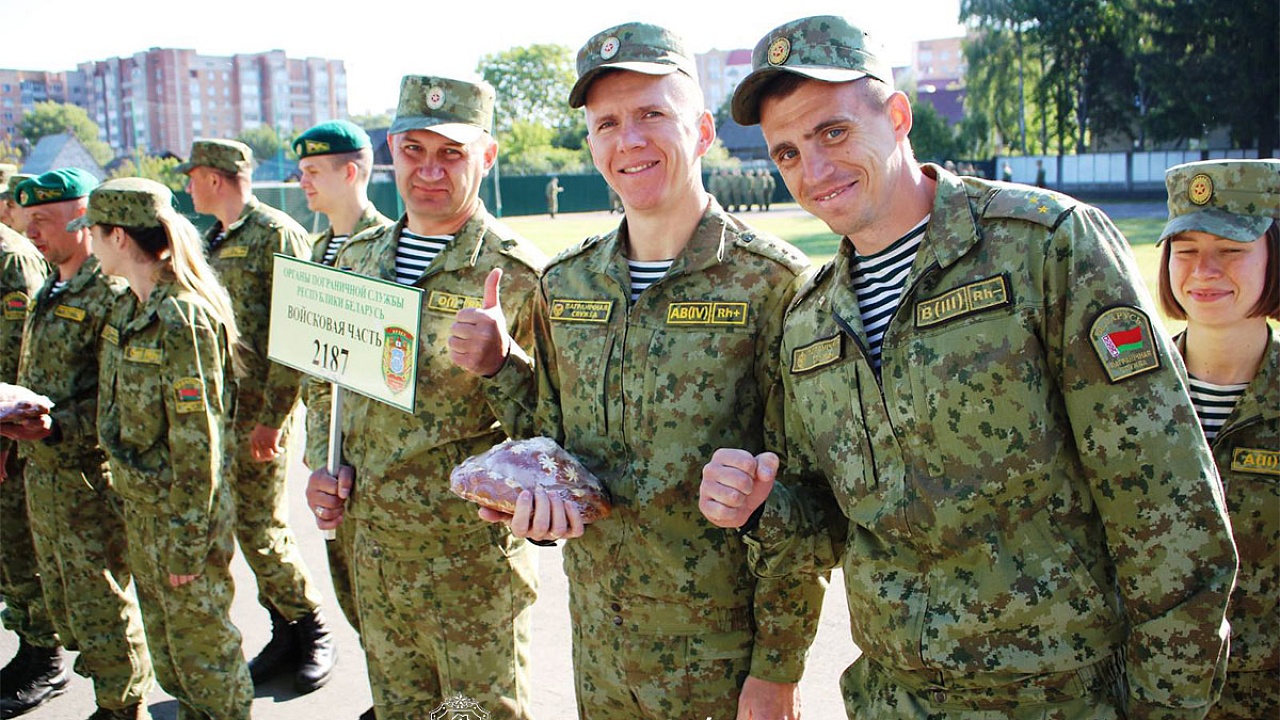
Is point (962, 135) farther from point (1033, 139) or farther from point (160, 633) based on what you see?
point (160, 633)

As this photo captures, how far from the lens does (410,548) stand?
3.48 m

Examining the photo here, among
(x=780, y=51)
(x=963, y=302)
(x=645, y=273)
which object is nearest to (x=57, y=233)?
(x=645, y=273)

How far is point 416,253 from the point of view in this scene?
3.73 metres

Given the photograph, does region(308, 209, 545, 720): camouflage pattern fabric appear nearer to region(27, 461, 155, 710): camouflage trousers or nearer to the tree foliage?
region(27, 461, 155, 710): camouflage trousers

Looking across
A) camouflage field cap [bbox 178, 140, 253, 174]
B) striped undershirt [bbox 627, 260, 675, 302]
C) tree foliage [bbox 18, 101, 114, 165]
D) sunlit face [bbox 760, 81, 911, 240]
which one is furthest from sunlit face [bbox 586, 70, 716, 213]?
tree foliage [bbox 18, 101, 114, 165]

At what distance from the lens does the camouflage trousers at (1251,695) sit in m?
2.80

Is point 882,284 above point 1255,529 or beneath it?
above

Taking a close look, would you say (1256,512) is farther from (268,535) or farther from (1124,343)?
(268,535)

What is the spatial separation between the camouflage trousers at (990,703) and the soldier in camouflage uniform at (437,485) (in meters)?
1.59

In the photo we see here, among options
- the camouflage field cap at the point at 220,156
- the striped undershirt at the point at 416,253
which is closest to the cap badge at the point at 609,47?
the striped undershirt at the point at 416,253

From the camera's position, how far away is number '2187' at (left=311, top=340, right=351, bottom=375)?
3.34m

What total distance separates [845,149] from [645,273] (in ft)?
2.87

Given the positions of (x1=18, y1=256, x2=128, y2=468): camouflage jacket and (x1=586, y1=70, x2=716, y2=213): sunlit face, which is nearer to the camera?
(x1=586, y1=70, x2=716, y2=213): sunlit face

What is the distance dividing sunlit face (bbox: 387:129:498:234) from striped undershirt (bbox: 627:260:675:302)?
927mm
